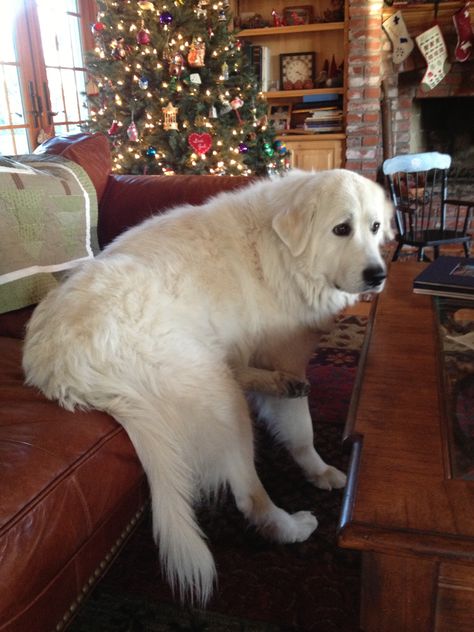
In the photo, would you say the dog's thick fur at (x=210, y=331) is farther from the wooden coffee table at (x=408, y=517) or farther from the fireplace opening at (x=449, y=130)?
the fireplace opening at (x=449, y=130)

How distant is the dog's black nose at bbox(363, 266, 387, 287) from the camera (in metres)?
1.28

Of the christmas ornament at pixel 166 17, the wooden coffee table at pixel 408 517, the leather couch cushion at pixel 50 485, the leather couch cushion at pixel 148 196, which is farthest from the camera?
the christmas ornament at pixel 166 17

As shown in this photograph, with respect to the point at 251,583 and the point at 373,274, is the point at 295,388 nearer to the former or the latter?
the point at 373,274

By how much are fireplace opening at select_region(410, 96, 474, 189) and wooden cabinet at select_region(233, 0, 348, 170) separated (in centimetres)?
68

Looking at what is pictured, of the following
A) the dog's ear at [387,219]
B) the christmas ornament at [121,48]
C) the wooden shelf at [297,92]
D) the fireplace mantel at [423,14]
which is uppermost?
the fireplace mantel at [423,14]

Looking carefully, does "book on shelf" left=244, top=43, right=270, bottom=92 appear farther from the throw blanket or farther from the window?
the throw blanket

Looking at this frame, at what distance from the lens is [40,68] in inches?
146

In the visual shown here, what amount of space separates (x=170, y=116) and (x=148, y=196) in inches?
58.9

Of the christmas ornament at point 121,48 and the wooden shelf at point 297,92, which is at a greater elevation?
the christmas ornament at point 121,48

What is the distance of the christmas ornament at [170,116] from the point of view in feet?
10.4

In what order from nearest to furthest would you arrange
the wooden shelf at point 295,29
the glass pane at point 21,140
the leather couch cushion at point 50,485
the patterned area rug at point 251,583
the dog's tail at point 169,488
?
the leather couch cushion at point 50,485
the dog's tail at point 169,488
the patterned area rug at point 251,583
the glass pane at point 21,140
the wooden shelf at point 295,29

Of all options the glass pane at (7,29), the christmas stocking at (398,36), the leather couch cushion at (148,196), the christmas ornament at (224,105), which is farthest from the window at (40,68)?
the christmas stocking at (398,36)

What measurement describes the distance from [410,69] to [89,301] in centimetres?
379

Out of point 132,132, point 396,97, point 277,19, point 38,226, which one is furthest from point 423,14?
point 38,226
